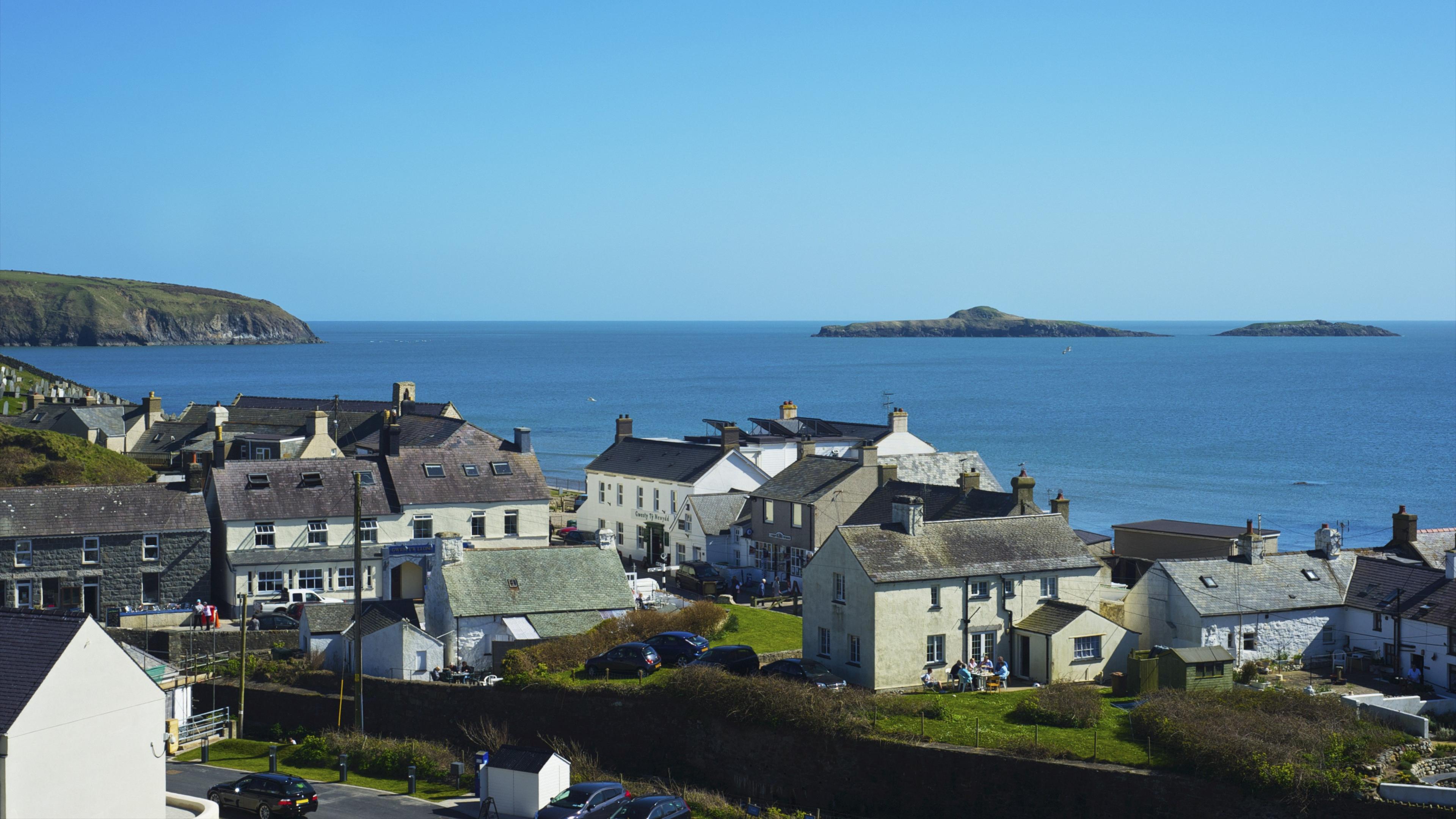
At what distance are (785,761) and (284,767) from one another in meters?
14.6

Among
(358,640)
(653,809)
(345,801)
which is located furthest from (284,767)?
(653,809)

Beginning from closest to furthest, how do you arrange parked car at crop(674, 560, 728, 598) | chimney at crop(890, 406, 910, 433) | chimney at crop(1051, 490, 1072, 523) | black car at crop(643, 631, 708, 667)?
1. black car at crop(643, 631, 708, 667)
2. chimney at crop(1051, 490, 1072, 523)
3. parked car at crop(674, 560, 728, 598)
4. chimney at crop(890, 406, 910, 433)

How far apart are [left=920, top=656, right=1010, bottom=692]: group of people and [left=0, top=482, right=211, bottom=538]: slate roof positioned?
29.4m

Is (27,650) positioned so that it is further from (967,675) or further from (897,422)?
(897,422)

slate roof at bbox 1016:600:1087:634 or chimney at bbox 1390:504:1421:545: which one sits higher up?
chimney at bbox 1390:504:1421:545

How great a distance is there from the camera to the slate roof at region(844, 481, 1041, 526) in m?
48.3

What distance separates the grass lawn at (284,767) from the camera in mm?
36531

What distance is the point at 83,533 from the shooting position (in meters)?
50.8

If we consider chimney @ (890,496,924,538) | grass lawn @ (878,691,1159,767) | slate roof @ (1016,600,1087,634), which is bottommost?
grass lawn @ (878,691,1159,767)

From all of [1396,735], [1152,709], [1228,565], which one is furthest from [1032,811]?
[1228,565]

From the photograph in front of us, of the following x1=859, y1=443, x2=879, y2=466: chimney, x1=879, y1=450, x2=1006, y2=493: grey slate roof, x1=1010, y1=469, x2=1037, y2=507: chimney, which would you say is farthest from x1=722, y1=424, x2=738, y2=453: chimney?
x1=1010, y1=469, x2=1037, y2=507: chimney

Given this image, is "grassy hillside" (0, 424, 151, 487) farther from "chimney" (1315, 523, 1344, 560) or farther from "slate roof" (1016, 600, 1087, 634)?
"chimney" (1315, 523, 1344, 560)

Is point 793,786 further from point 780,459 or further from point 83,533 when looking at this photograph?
point 780,459

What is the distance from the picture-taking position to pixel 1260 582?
4444 centimetres
